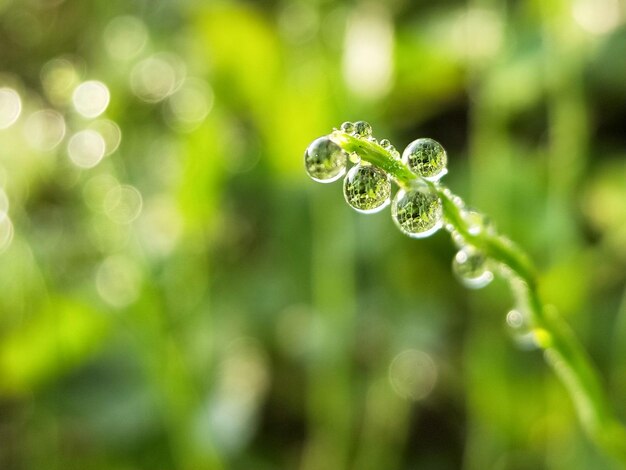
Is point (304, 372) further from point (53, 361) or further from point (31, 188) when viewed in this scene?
point (31, 188)

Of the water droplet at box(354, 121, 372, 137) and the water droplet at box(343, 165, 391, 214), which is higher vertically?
the water droplet at box(354, 121, 372, 137)

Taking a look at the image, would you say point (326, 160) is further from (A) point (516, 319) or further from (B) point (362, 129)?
(A) point (516, 319)

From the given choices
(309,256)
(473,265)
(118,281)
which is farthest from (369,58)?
(473,265)

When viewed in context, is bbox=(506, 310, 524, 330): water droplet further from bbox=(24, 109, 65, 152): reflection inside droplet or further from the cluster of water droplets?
bbox=(24, 109, 65, 152): reflection inside droplet

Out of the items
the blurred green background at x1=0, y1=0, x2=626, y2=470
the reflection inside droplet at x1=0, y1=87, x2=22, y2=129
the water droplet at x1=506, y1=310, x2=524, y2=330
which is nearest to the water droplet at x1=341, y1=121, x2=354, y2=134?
the water droplet at x1=506, y1=310, x2=524, y2=330

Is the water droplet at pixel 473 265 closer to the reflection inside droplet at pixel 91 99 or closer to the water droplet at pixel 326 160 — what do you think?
the water droplet at pixel 326 160

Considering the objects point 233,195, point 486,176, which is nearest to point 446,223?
point 486,176
